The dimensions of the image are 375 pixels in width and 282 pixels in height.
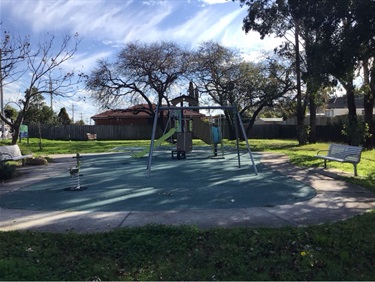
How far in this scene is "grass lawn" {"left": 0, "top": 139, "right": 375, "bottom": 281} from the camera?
425cm

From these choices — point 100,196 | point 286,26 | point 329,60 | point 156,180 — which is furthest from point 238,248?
point 286,26

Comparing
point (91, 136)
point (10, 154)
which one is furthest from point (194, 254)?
point (91, 136)

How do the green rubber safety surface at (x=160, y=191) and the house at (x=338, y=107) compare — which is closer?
the green rubber safety surface at (x=160, y=191)

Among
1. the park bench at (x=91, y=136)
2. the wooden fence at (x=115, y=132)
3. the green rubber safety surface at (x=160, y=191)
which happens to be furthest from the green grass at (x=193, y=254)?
the park bench at (x=91, y=136)

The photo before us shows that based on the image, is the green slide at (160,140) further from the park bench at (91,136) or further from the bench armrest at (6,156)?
the park bench at (91,136)

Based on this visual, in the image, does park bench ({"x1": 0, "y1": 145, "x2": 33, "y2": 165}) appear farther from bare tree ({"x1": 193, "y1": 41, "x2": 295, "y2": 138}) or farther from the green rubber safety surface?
bare tree ({"x1": 193, "y1": 41, "x2": 295, "y2": 138})

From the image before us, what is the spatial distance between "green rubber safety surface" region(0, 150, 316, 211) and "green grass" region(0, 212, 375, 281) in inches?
80.3

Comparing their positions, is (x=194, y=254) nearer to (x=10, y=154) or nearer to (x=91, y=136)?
(x=10, y=154)

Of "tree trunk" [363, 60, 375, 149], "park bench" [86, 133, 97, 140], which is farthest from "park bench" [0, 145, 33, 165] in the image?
"park bench" [86, 133, 97, 140]

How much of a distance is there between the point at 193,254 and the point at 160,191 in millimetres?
4604

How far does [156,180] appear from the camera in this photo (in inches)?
441

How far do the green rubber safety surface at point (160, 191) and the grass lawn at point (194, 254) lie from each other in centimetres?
206

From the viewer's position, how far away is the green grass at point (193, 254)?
4254mm

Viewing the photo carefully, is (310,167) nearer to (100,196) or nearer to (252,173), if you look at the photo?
(252,173)
